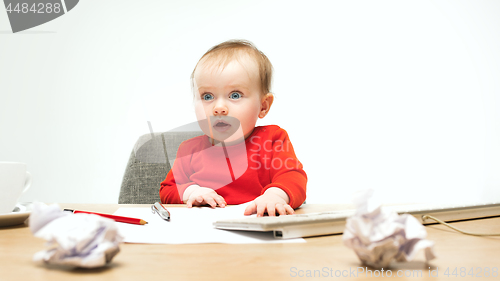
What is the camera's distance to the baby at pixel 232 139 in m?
1.01

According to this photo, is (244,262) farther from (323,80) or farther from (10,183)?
(323,80)

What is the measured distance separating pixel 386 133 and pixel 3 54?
241 cm

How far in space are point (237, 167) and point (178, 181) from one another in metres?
0.18

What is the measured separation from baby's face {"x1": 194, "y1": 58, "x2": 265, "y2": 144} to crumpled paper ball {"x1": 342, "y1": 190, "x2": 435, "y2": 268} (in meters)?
0.76

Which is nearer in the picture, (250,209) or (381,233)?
(381,233)

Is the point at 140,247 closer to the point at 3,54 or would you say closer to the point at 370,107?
the point at 370,107

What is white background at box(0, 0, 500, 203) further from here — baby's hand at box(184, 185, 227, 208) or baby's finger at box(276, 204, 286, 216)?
baby's finger at box(276, 204, 286, 216)

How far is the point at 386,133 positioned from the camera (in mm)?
2254

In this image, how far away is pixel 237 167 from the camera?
3.48 feet

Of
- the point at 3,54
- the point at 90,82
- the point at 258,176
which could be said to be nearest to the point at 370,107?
the point at 258,176
